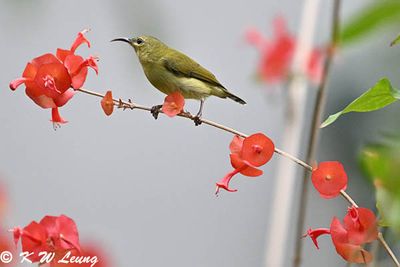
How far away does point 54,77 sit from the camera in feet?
2.94

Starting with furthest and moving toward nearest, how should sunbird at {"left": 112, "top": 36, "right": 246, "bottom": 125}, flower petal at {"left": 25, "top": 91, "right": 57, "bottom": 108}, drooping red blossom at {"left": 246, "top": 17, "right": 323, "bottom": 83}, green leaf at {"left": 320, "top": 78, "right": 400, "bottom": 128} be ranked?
drooping red blossom at {"left": 246, "top": 17, "right": 323, "bottom": 83} < sunbird at {"left": 112, "top": 36, "right": 246, "bottom": 125} < flower petal at {"left": 25, "top": 91, "right": 57, "bottom": 108} < green leaf at {"left": 320, "top": 78, "right": 400, "bottom": 128}

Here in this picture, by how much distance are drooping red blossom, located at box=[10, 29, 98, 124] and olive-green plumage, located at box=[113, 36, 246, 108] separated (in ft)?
2.87

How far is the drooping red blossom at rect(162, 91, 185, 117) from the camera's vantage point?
3.24 feet

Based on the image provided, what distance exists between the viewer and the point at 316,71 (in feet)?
7.88

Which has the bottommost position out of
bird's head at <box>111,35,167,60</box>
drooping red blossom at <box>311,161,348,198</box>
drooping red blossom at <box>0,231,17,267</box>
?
drooping red blossom at <box>0,231,17,267</box>

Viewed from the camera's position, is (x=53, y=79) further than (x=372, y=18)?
Yes

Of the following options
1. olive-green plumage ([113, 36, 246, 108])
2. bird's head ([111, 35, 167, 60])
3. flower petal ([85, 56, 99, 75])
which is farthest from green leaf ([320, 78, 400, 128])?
bird's head ([111, 35, 167, 60])

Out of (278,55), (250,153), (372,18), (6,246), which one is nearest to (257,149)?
(250,153)

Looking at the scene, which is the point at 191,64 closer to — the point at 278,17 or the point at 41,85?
the point at 278,17

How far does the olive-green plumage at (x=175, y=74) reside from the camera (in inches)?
71.7

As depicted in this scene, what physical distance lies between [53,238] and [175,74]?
42.6 inches

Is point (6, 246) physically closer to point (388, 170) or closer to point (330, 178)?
point (330, 178)

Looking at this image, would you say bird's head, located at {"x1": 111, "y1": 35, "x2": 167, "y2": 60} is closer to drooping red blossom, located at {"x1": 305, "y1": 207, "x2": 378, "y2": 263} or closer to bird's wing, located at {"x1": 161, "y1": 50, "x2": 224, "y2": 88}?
bird's wing, located at {"x1": 161, "y1": 50, "x2": 224, "y2": 88}

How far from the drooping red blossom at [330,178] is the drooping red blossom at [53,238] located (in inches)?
11.3
